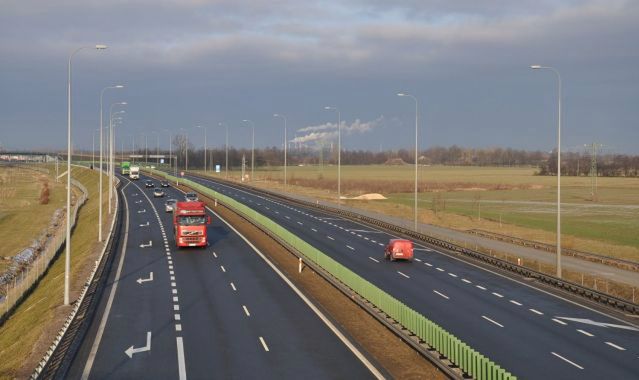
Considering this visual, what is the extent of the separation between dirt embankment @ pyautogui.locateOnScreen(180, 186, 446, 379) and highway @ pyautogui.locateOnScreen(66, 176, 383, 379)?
65 centimetres

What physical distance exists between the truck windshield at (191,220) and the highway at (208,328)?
3.71 metres

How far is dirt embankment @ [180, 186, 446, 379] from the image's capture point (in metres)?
24.6

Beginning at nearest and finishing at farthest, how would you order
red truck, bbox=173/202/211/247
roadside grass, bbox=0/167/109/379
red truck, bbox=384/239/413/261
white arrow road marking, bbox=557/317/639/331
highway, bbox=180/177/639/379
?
1. highway, bbox=180/177/639/379
2. roadside grass, bbox=0/167/109/379
3. white arrow road marking, bbox=557/317/639/331
4. red truck, bbox=384/239/413/261
5. red truck, bbox=173/202/211/247

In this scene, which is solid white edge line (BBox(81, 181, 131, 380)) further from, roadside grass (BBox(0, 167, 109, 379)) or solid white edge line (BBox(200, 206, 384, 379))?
solid white edge line (BBox(200, 206, 384, 379))

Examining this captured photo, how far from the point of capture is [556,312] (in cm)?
3484

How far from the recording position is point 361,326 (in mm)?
31078

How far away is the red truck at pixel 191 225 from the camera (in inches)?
2144

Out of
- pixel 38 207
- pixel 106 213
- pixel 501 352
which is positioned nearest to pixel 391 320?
pixel 501 352

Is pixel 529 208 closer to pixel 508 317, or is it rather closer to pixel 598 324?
pixel 598 324

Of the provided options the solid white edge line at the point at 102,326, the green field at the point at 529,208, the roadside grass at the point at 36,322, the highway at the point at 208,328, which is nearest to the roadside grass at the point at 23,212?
the roadside grass at the point at 36,322

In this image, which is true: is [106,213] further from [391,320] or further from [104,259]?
[391,320]

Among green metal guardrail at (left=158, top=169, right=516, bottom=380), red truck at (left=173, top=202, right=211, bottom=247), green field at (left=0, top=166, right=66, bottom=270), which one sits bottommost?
green field at (left=0, top=166, right=66, bottom=270)

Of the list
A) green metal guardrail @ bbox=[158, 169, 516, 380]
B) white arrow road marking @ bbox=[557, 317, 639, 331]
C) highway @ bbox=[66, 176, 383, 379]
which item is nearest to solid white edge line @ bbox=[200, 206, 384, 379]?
highway @ bbox=[66, 176, 383, 379]

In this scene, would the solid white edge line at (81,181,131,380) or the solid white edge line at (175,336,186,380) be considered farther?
the solid white edge line at (81,181,131,380)
